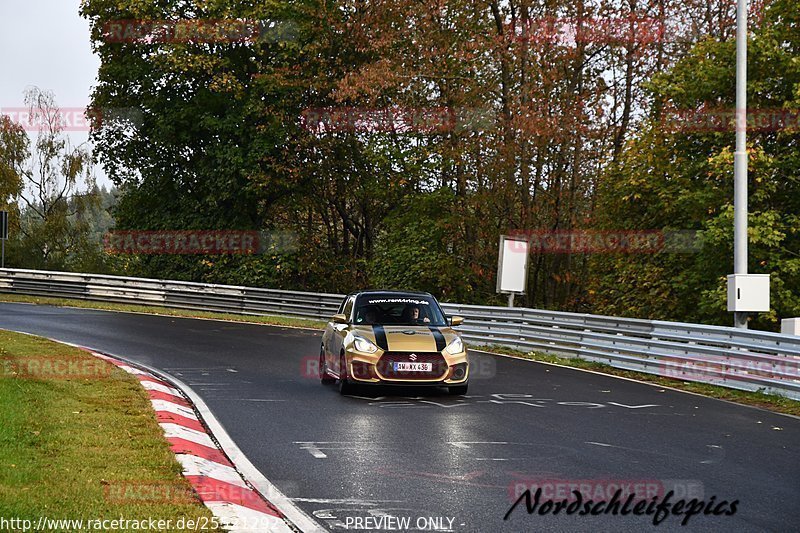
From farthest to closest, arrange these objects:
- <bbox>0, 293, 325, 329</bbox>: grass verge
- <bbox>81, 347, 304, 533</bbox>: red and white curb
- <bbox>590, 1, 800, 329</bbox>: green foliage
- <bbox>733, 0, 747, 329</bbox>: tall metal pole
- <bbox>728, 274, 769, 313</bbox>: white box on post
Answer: <bbox>0, 293, 325, 329</bbox>: grass verge → <bbox>590, 1, 800, 329</bbox>: green foliage → <bbox>733, 0, 747, 329</bbox>: tall metal pole → <bbox>728, 274, 769, 313</bbox>: white box on post → <bbox>81, 347, 304, 533</bbox>: red and white curb

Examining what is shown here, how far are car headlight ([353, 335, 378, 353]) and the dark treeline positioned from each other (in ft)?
34.3

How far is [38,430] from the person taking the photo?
9.59 meters

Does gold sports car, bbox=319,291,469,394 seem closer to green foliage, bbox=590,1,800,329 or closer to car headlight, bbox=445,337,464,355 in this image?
car headlight, bbox=445,337,464,355

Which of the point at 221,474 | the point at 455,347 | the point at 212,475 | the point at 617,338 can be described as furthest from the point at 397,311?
the point at 212,475

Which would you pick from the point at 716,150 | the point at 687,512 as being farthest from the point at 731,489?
the point at 716,150

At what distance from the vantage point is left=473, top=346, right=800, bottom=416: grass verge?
14.4 metres

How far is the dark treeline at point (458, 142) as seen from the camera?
949 inches

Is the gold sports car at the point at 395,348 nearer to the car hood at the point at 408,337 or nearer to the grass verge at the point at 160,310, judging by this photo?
the car hood at the point at 408,337

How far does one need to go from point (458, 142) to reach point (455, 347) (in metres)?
19.6

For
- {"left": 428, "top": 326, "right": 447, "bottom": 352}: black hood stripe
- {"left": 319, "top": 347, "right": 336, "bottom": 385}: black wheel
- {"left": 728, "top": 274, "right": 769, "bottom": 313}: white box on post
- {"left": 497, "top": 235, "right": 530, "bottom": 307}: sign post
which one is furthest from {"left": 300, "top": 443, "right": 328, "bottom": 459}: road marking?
{"left": 497, "top": 235, "right": 530, "bottom": 307}: sign post

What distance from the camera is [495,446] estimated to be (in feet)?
32.8

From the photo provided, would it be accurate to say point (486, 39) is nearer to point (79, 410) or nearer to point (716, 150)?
point (716, 150)

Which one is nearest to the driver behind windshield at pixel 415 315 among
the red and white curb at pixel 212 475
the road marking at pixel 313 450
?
the red and white curb at pixel 212 475

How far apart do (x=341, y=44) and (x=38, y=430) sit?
3164 centimetres
